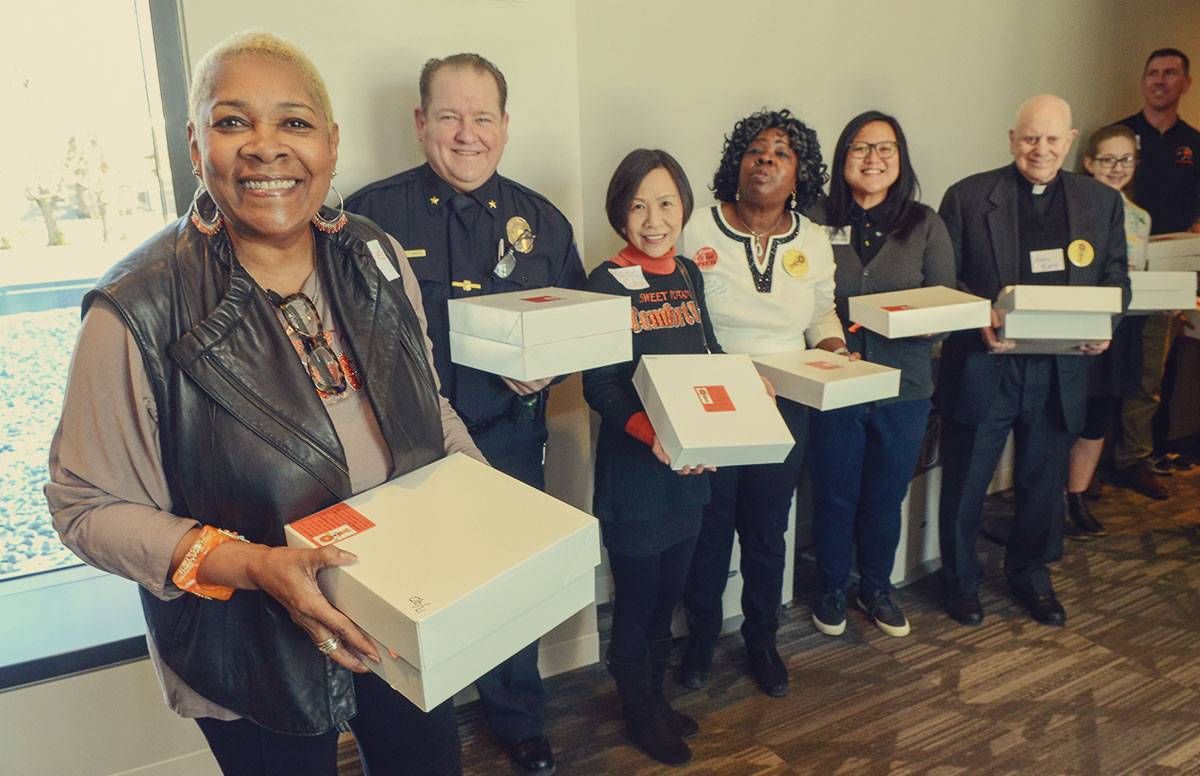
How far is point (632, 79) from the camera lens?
2643 millimetres

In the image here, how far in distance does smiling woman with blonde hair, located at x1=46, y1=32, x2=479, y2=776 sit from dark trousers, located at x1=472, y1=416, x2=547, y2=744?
74 cm

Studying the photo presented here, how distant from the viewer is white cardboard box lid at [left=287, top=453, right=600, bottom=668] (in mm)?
913

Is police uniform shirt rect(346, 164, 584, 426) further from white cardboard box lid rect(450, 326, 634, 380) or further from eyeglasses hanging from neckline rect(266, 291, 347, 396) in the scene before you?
eyeglasses hanging from neckline rect(266, 291, 347, 396)

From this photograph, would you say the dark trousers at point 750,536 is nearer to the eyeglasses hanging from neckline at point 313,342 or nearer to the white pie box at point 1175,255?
the eyeglasses hanging from neckline at point 313,342

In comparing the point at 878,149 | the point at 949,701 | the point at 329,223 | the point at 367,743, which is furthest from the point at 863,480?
the point at 329,223

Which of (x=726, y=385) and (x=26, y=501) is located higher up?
(x=726, y=385)

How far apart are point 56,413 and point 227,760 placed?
3.98 ft

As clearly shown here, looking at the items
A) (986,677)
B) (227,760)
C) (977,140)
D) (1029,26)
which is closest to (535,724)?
(227,760)

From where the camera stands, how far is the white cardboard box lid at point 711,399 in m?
1.59

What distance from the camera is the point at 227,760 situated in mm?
1142

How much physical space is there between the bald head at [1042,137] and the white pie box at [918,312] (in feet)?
1.80

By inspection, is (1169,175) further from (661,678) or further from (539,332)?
(539,332)

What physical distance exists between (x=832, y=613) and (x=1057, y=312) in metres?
1.19

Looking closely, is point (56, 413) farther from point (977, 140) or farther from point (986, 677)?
point (977, 140)
